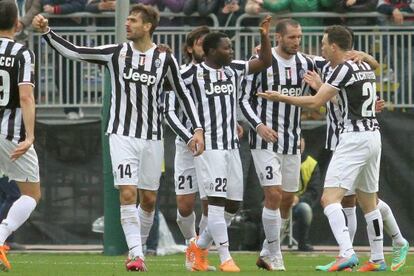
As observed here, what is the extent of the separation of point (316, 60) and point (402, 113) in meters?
5.20

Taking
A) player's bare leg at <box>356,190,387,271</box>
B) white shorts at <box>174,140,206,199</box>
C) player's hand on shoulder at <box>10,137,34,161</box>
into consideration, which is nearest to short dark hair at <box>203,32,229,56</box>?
white shorts at <box>174,140,206,199</box>

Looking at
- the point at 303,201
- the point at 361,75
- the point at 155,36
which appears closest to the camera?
the point at 361,75

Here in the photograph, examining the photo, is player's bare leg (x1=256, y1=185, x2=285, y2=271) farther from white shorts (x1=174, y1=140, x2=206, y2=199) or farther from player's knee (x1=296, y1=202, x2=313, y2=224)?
player's knee (x1=296, y1=202, x2=313, y2=224)

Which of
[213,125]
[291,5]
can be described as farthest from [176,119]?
[291,5]

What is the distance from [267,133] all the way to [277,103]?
672 mm

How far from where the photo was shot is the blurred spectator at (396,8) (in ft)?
70.2

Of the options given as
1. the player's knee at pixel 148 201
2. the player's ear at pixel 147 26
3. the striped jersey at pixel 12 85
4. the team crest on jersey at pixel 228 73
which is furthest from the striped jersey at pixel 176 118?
the striped jersey at pixel 12 85

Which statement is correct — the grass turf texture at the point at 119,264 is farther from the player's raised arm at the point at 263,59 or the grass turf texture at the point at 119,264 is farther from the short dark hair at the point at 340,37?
the short dark hair at the point at 340,37

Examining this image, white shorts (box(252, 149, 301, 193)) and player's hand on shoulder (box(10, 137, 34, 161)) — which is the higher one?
player's hand on shoulder (box(10, 137, 34, 161))

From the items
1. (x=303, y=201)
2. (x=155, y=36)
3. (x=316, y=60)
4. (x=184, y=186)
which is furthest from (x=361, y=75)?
(x=155, y=36)

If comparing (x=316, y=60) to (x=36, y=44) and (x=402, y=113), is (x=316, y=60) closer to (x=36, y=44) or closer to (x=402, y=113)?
(x=402, y=113)

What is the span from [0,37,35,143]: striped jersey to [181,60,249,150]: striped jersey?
2.13 meters

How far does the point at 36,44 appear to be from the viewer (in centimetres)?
2217

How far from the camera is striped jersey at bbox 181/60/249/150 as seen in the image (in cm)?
1516
